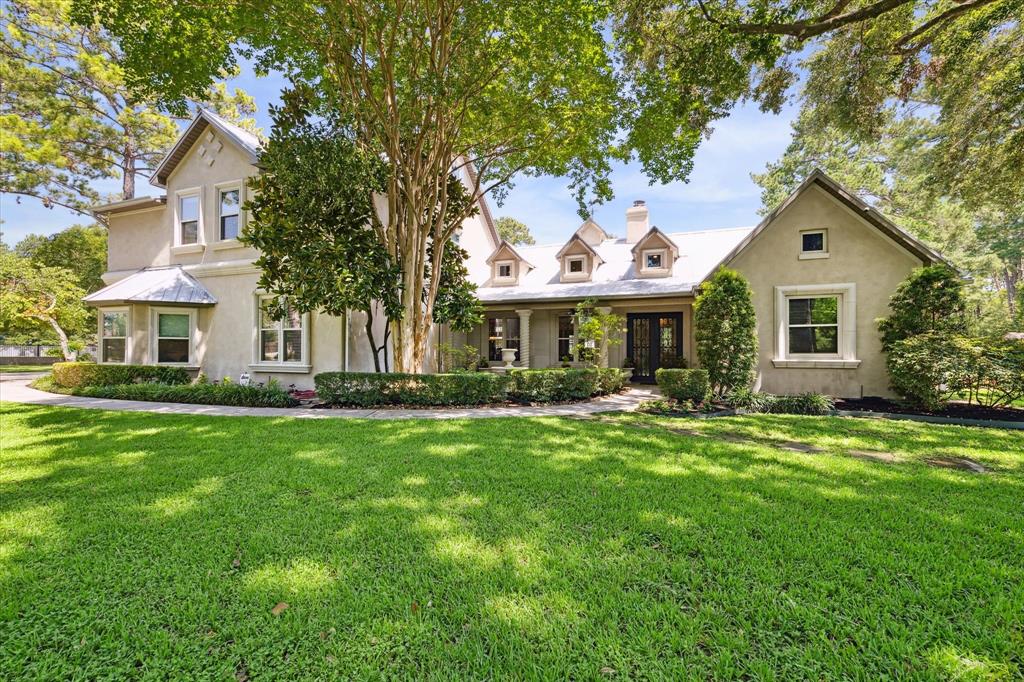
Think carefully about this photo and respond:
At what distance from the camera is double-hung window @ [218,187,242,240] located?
12.6 m

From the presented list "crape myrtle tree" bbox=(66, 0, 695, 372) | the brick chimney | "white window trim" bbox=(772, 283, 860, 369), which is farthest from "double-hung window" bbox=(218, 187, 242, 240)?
"white window trim" bbox=(772, 283, 860, 369)

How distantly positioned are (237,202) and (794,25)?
46.8 ft

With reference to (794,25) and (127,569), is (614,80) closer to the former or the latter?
(794,25)

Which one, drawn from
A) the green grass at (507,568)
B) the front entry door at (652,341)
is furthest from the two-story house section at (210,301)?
the front entry door at (652,341)

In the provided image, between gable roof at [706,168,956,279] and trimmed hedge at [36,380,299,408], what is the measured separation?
39.1 feet

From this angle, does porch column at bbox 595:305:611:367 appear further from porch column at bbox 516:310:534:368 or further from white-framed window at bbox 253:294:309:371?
white-framed window at bbox 253:294:309:371

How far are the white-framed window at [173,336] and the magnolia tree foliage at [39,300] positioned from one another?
27.1 ft

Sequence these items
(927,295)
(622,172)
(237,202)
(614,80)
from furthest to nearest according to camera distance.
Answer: (237,202) → (622,172) → (614,80) → (927,295)

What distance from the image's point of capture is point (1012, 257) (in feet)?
93.8

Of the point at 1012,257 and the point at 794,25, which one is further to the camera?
the point at 1012,257

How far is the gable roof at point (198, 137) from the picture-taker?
12117mm

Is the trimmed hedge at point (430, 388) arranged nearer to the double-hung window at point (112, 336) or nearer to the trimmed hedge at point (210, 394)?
the trimmed hedge at point (210, 394)

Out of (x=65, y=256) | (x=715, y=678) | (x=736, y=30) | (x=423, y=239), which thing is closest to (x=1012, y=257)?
(x=736, y=30)

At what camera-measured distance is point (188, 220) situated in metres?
13.3
